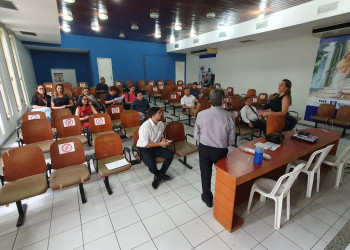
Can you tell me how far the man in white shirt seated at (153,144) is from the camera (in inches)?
107

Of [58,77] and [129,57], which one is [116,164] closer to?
[129,57]

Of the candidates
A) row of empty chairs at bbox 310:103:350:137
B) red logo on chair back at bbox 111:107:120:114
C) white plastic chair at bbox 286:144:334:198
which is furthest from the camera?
row of empty chairs at bbox 310:103:350:137

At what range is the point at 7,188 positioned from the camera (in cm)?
208

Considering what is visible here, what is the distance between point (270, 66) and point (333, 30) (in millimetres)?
2612

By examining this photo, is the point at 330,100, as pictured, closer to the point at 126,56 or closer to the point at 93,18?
the point at 93,18

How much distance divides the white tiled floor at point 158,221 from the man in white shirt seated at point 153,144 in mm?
323

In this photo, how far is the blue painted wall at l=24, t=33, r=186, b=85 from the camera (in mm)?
8812

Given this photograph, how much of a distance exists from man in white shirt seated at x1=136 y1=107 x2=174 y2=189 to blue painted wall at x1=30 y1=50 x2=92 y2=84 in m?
10.1

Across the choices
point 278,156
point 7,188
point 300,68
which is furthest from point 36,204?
point 300,68

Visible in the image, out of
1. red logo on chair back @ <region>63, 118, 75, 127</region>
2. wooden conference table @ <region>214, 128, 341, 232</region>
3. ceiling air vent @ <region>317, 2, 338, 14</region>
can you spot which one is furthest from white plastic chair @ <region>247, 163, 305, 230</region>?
ceiling air vent @ <region>317, 2, 338, 14</region>

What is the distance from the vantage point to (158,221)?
2.21 m

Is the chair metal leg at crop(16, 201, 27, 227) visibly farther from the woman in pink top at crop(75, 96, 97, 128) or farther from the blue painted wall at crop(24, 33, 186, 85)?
the blue painted wall at crop(24, 33, 186, 85)

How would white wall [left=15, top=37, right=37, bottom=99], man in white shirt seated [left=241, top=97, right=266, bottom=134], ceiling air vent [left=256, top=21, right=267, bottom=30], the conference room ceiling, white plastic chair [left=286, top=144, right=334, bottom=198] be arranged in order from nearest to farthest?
white plastic chair [left=286, top=144, right=334, bottom=198] < man in white shirt seated [left=241, top=97, right=266, bottom=134] < the conference room ceiling < ceiling air vent [left=256, top=21, right=267, bottom=30] < white wall [left=15, top=37, right=37, bottom=99]

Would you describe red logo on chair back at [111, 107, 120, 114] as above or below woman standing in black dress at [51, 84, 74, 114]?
below
